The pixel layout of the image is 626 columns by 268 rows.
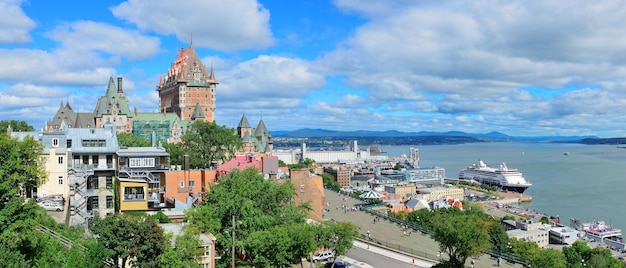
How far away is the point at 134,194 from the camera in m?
36.0

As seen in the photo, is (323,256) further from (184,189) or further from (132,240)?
(132,240)

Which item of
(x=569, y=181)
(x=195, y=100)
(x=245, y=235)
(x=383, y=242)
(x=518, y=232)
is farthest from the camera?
(x=569, y=181)

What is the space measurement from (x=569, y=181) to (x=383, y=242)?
126 metres

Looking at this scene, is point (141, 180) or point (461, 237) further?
point (141, 180)

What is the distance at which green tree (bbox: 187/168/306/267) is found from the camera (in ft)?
102

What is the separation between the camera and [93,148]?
3794 cm

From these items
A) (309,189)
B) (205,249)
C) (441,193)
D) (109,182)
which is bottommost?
(441,193)

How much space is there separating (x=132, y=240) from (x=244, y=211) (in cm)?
776

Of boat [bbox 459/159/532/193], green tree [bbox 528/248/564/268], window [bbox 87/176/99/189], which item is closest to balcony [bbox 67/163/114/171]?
window [bbox 87/176/99/189]

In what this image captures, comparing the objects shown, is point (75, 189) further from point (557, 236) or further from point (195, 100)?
point (195, 100)

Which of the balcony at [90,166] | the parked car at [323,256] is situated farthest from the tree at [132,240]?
the parked car at [323,256]

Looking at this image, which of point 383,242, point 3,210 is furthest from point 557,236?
point 3,210

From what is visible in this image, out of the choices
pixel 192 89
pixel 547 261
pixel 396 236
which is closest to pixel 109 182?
pixel 396 236

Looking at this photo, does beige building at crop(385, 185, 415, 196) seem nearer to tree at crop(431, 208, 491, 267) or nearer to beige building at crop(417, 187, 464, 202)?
beige building at crop(417, 187, 464, 202)
